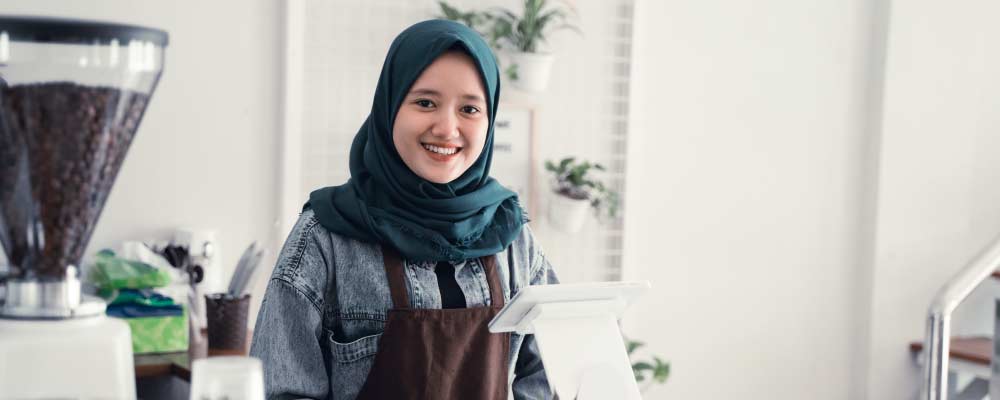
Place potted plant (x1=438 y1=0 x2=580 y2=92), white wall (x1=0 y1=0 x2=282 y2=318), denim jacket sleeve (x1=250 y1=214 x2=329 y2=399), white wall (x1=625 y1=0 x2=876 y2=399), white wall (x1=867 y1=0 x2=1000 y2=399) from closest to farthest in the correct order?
1. denim jacket sleeve (x1=250 y1=214 x2=329 y2=399)
2. white wall (x1=0 y1=0 x2=282 y2=318)
3. potted plant (x1=438 y1=0 x2=580 y2=92)
4. white wall (x1=625 y1=0 x2=876 y2=399)
5. white wall (x1=867 y1=0 x2=1000 y2=399)

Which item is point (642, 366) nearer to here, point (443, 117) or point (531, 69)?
point (531, 69)

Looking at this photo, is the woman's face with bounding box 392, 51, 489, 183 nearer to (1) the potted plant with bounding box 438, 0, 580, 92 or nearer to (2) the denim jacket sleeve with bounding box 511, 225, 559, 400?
(2) the denim jacket sleeve with bounding box 511, 225, 559, 400

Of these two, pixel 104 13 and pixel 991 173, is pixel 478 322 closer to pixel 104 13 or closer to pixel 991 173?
pixel 104 13

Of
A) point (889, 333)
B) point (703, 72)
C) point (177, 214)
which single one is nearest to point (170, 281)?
point (177, 214)

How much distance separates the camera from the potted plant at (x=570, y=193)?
10.3 ft

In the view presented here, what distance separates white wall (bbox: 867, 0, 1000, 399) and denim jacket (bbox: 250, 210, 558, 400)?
8.24 feet

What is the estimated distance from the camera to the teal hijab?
1478mm

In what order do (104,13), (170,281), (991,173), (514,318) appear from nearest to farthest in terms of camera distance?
(514,318)
(170,281)
(104,13)
(991,173)

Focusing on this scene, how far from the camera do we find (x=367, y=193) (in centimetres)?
155

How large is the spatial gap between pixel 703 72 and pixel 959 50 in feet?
3.21

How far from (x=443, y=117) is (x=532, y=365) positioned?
0.39 metres

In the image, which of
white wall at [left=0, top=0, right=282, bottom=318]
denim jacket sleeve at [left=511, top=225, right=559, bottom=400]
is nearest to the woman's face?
denim jacket sleeve at [left=511, top=225, right=559, bottom=400]

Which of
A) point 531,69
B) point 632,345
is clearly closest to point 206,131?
point 531,69

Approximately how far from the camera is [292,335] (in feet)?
4.64
